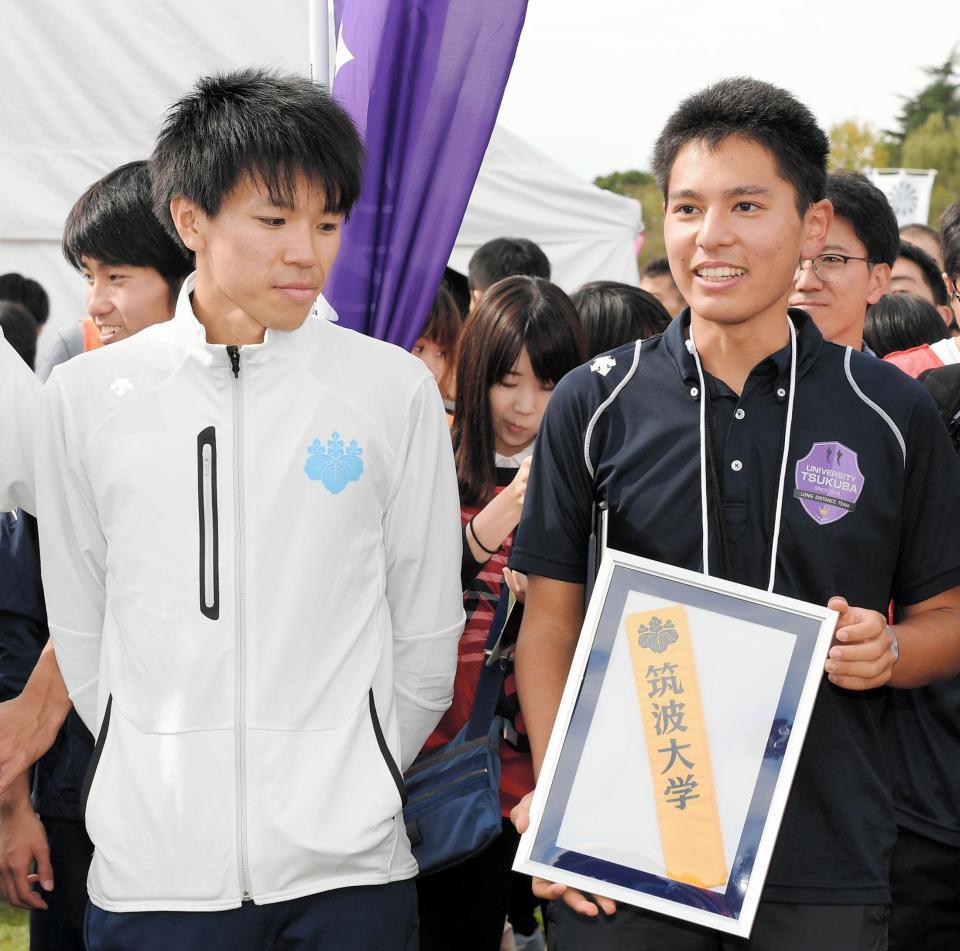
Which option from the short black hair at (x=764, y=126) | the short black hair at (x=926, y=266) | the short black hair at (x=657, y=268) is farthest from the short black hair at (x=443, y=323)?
the short black hair at (x=657, y=268)

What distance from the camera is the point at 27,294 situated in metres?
6.69

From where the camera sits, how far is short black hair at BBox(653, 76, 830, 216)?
216 centimetres

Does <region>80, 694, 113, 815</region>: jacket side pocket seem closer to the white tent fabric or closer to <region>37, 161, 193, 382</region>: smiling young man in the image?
<region>37, 161, 193, 382</region>: smiling young man

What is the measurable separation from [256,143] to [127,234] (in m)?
0.93

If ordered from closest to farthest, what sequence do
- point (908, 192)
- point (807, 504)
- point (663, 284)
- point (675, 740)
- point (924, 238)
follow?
point (675, 740), point (807, 504), point (663, 284), point (924, 238), point (908, 192)

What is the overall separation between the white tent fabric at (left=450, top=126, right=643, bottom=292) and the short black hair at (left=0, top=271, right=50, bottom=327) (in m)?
2.51

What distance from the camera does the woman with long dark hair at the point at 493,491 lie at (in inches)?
109

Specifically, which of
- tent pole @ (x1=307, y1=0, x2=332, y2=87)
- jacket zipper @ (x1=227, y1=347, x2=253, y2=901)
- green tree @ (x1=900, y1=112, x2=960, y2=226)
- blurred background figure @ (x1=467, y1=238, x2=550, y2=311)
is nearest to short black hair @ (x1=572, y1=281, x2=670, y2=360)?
tent pole @ (x1=307, y1=0, x2=332, y2=87)

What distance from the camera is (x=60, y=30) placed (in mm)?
6922

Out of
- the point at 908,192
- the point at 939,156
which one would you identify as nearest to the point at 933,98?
the point at 939,156

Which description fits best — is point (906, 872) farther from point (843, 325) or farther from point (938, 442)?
point (843, 325)

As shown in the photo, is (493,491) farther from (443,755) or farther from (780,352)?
(780,352)

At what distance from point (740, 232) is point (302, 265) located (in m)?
0.77

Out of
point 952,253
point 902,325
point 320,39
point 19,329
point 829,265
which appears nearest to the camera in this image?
point 320,39
